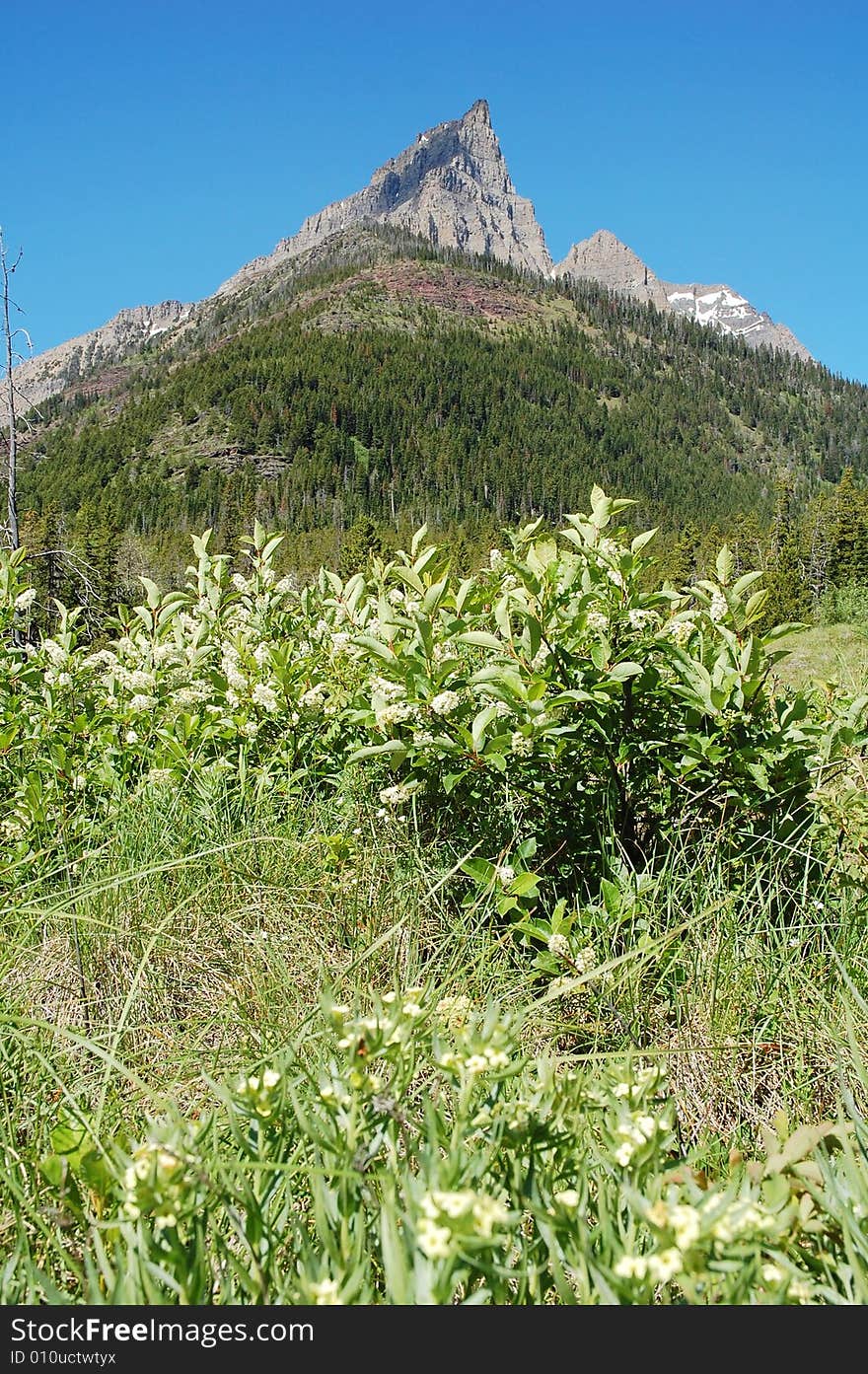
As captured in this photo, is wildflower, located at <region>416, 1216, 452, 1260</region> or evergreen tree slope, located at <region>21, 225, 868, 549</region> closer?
wildflower, located at <region>416, 1216, 452, 1260</region>

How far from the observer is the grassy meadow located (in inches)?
39.2

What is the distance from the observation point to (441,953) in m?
2.22

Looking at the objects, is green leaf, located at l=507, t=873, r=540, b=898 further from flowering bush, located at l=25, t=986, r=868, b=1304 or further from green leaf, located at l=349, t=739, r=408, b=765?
flowering bush, located at l=25, t=986, r=868, b=1304

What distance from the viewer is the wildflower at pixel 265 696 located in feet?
9.41

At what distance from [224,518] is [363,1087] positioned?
384 ft

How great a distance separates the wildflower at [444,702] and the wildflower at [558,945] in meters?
0.69

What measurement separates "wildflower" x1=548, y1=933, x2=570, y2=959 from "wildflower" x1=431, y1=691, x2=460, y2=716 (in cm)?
69

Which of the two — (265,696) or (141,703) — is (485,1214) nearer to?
(265,696)

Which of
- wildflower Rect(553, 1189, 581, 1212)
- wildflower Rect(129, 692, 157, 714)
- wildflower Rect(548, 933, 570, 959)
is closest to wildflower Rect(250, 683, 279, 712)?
wildflower Rect(129, 692, 157, 714)

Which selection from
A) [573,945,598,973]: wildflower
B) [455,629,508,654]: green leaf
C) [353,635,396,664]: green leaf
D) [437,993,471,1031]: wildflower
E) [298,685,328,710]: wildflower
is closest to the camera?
[437,993,471,1031]: wildflower

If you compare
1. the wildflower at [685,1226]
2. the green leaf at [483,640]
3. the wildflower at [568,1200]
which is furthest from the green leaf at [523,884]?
the wildflower at [685,1226]

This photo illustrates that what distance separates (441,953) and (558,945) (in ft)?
1.24

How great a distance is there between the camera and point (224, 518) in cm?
11144
